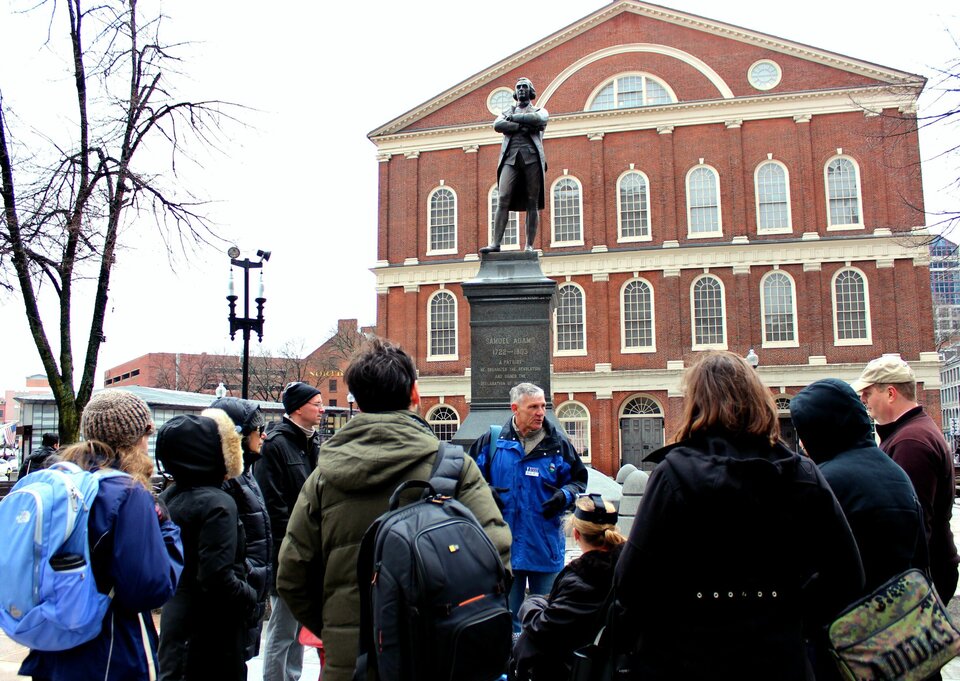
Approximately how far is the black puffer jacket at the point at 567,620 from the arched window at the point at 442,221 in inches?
1295

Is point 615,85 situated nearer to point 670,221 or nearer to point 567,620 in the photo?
point 670,221

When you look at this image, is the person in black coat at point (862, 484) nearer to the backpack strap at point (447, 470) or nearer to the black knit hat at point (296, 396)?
the backpack strap at point (447, 470)

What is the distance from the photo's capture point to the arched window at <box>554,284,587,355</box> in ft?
110

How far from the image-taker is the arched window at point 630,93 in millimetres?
34344

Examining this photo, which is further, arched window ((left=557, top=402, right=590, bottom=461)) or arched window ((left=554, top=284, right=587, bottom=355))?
arched window ((left=554, top=284, right=587, bottom=355))

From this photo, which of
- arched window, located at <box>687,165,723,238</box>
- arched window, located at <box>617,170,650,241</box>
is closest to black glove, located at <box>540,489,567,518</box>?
arched window, located at <box>617,170,650,241</box>

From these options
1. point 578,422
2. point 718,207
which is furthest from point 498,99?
point 578,422

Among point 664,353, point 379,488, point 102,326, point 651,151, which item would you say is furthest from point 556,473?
point 651,151

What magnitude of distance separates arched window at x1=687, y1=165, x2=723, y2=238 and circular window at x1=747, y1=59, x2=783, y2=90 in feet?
14.0

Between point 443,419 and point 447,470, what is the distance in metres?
32.2

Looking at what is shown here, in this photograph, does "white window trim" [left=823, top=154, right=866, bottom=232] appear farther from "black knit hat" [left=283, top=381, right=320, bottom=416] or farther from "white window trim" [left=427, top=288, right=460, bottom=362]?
"black knit hat" [left=283, top=381, right=320, bottom=416]

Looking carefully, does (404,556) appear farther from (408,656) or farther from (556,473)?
(556,473)

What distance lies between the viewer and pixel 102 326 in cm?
1137

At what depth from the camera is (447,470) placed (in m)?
2.89
